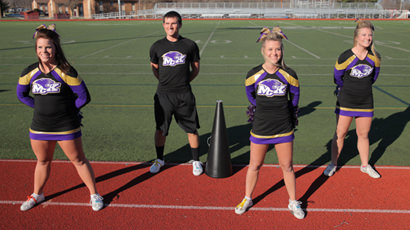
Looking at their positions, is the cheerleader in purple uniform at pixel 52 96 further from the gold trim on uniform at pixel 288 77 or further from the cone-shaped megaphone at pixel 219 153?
the gold trim on uniform at pixel 288 77

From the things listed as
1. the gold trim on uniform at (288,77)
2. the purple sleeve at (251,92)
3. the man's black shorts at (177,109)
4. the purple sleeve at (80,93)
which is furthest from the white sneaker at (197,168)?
the gold trim on uniform at (288,77)

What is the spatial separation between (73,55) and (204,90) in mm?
9132

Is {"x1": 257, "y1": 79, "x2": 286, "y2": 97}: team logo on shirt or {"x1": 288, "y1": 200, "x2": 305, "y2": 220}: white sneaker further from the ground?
{"x1": 257, "y1": 79, "x2": 286, "y2": 97}: team logo on shirt

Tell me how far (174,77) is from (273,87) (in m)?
1.49

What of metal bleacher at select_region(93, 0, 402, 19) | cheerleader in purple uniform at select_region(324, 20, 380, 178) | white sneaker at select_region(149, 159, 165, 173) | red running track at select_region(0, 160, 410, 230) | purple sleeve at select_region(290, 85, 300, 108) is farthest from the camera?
metal bleacher at select_region(93, 0, 402, 19)

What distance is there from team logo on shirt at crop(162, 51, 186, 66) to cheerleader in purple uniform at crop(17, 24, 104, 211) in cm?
116

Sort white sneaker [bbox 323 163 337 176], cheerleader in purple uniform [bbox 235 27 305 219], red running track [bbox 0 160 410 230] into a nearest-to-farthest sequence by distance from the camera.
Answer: cheerleader in purple uniform [bbox 235 27 305 219] → red running track [bbox 0 160 410 230] → white sneaker [bbox 323 163 337 176]

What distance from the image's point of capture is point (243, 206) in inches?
144

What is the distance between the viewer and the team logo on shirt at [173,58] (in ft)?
13.8

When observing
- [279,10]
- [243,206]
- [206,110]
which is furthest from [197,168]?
[279,10]

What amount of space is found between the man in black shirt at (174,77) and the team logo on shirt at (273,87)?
1.35 m

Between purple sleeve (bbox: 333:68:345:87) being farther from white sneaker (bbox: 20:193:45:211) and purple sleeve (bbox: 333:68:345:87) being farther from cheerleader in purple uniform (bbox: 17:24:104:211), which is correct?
white sneaker (bbox: 20:193:45:211)

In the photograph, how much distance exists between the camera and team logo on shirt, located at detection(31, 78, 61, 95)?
3254mm

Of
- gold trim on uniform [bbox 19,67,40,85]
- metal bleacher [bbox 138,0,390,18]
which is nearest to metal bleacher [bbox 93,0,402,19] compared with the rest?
metal bleacher [bbox 138,0,390,18]
